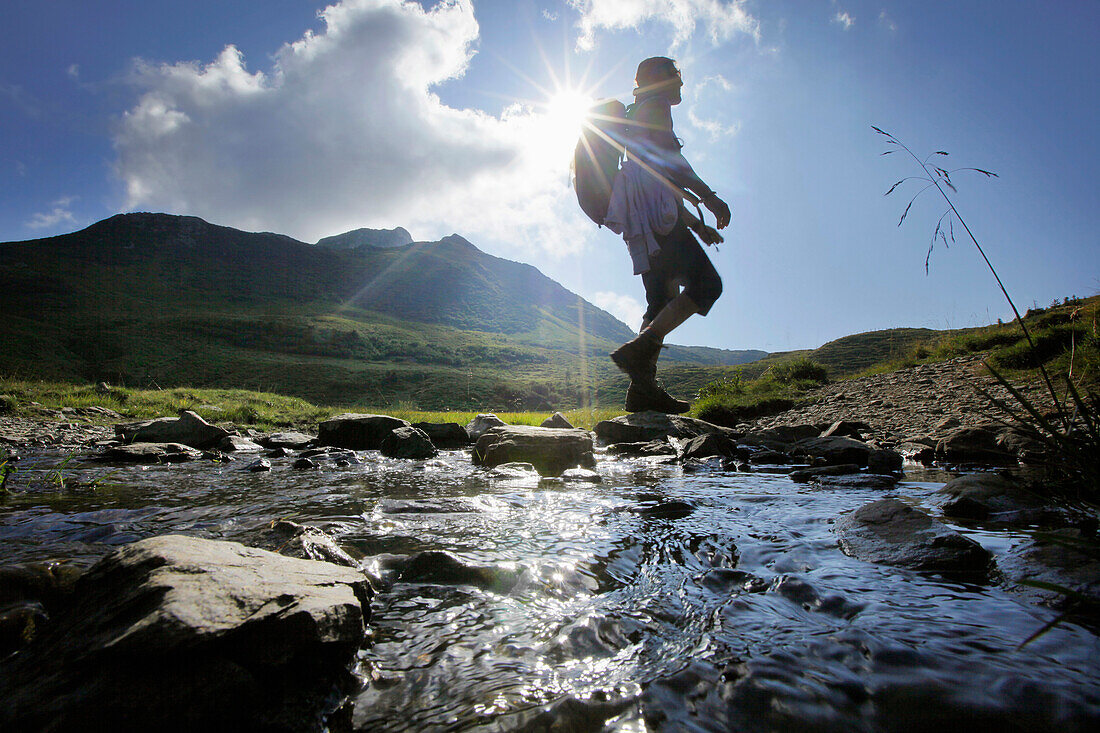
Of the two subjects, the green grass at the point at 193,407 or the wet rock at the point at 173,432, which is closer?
the wet rock at the point at 173,432

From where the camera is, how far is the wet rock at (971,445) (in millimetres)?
5055

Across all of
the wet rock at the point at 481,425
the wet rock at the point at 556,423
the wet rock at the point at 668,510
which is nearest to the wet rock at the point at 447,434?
the wet rock at the point at 481,425

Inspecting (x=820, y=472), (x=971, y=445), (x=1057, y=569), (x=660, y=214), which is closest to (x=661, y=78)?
(x=660, y=214)

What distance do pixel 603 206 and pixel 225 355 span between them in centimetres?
5578

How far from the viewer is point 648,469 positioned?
5.58 metres

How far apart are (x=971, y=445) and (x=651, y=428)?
12.9 ft

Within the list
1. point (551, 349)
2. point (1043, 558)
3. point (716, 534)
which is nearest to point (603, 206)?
point (716, 534)

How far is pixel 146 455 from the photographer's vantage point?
21.3ft

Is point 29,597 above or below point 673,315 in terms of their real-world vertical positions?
below

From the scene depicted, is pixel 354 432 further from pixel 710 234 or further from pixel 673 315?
pixel 710 234

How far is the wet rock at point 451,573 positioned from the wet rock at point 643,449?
4.78 metres

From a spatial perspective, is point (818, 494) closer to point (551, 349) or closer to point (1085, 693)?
point (1085, 693)

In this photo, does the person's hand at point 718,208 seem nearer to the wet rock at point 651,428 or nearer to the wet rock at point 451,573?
the wet rock at point 651,428

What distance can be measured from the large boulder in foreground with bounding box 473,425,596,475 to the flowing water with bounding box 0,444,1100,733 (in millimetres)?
2269
